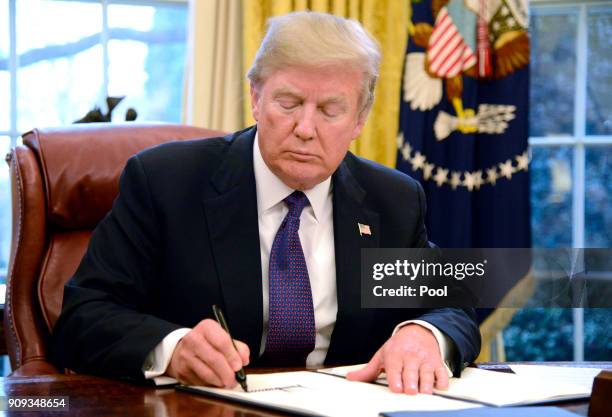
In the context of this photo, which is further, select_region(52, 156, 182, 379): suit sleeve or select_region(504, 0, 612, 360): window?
select_region(504, 0, 612, 360): window

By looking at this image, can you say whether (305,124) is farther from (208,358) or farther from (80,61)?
(80,61)

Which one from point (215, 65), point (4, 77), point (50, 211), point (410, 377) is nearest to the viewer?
point (410, 377)

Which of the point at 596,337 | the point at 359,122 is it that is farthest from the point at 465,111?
the point at 359,122

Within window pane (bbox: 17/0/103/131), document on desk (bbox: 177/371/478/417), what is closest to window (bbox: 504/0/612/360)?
window pane (bbox: 17/0/103/131)

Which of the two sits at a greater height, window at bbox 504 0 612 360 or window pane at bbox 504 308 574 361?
window at bbox 504 0 612 360

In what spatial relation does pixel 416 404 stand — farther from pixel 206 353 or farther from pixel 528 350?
pixel 528 350

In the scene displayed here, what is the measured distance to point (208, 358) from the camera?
1396 millimetres

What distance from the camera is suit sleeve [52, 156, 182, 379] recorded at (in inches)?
61.4

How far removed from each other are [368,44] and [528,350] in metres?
2.53

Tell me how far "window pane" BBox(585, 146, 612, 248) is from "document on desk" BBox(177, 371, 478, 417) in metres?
2.89

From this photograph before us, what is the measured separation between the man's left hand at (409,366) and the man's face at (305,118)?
478 millimetres

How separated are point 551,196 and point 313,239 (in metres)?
2.40

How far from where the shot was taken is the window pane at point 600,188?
13.3ft

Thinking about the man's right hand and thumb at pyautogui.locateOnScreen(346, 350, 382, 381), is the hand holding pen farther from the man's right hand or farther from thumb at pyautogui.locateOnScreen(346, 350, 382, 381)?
thumb at pyautogui.locateOnScreen(346, 350, 382, 381)
